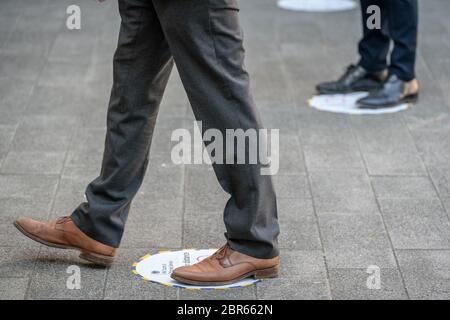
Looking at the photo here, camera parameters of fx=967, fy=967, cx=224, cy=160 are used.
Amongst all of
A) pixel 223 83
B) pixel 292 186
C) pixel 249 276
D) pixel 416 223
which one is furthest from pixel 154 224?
pixel 416 223

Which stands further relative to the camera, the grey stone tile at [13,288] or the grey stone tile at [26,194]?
the grey stone tile at [26,194]

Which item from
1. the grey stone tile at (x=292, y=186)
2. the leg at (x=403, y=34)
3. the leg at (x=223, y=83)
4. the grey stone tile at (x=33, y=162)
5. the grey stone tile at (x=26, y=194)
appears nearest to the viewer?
the leg at (x=223, y=83)

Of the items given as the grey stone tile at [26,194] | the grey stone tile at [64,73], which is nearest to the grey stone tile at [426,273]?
the grey stone tile at [26,194]

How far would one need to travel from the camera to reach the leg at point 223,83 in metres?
3.25

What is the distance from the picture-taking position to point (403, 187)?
4.53 metres

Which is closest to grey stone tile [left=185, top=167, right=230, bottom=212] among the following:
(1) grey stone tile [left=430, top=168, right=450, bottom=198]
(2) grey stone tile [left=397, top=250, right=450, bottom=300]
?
(2) grey stone tile [left=397, top=250, right=450, bottom=300]

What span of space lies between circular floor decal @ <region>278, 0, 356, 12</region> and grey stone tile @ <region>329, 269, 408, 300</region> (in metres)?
4.28

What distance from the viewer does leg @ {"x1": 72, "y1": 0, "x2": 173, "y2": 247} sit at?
3.44 metres

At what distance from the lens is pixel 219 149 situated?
134 inches

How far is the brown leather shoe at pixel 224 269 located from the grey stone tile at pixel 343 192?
0.76 m

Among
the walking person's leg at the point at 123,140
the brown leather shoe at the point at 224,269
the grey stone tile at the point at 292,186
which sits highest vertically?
the walking person's leg at the point at 123,140

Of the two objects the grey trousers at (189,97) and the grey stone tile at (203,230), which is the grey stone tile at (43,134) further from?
the grey trousers at (189,97)
